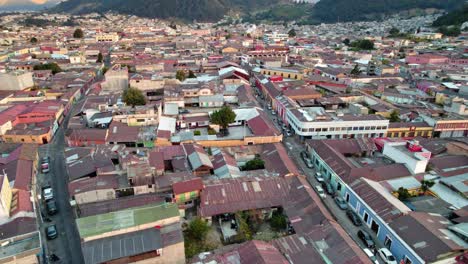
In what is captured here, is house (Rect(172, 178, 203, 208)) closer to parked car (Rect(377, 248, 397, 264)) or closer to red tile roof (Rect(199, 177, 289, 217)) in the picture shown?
red tile roof (Rect(199, 177, 289, 217))

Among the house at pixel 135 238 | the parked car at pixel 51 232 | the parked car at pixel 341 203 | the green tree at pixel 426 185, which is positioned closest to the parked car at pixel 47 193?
the parked car at pixel 51 232

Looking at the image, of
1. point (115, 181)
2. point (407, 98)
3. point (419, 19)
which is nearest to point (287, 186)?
point (115, 181)

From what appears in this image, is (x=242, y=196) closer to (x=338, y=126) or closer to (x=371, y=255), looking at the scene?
(x=371, y=255)

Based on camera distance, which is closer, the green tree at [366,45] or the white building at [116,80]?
the white building at [116,80]

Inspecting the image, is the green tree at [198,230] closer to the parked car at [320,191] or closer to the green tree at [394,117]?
the parked car at [320,191]

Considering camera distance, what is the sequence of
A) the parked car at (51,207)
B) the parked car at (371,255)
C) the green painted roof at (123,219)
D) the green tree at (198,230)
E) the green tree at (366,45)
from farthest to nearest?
1. the green tree at (366,45)
2. the parked car at (51,207)
3. the green tree at (198,230)
4. the parked car at (371,255)
5. the green painted roof at (123,219)

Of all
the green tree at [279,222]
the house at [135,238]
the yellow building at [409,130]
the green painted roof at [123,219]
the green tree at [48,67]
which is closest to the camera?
the house at [135,238]

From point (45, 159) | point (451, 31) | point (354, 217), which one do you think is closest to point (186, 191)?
point (354, 217)

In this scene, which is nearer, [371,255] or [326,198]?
[371,255]

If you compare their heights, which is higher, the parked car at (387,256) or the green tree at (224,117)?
the green tree at (224,117)
